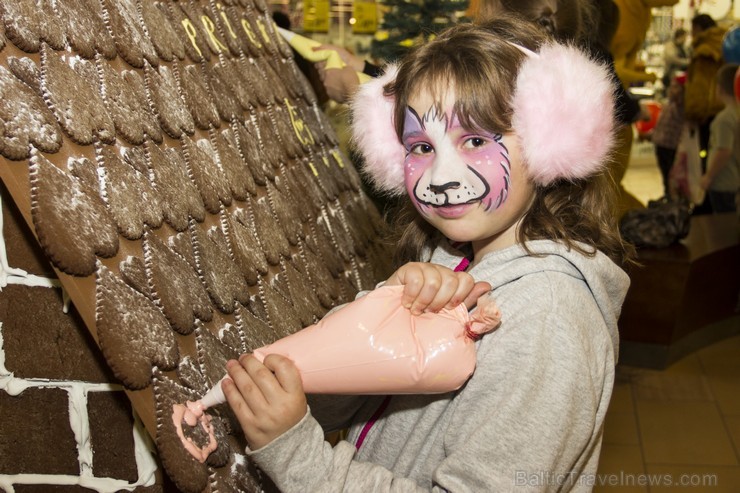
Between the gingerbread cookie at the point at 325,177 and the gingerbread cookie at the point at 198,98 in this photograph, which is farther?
the gingerbread cookie at the point at 325,177

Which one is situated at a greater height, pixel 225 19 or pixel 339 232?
pixel 225 19

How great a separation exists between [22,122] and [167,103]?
0.41 m

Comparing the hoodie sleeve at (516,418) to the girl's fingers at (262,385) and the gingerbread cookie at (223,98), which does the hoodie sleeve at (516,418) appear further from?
the gingerbread cookie at (223,98)

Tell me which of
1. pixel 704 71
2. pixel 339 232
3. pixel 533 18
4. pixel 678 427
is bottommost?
pixel 678 427

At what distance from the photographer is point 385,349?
0.91 meters

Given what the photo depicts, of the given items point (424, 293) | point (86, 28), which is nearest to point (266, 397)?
point (424, 293)

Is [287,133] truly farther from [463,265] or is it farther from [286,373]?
[286,373]

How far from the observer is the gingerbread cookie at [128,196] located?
2.94 feet

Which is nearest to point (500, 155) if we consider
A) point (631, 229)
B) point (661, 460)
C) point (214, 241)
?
point (214, 241)

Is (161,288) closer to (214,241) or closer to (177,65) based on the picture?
(214,241)

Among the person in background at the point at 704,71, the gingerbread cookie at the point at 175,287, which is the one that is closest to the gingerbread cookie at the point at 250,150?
the gingerbread cookie at the point at 175,287

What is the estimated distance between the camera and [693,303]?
410 cm

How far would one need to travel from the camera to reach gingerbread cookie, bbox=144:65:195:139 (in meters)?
1.14

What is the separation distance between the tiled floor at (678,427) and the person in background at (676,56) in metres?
4.29
